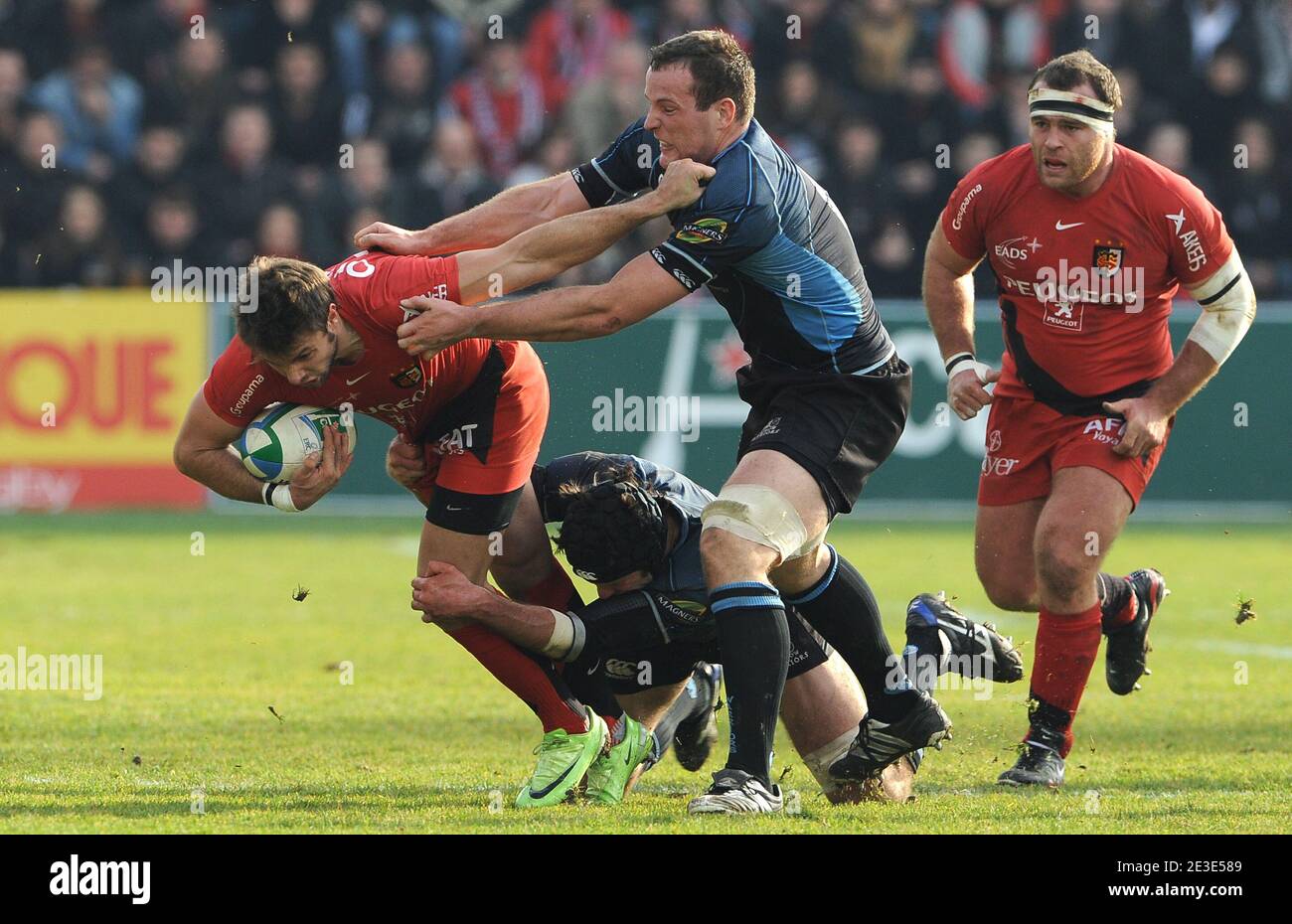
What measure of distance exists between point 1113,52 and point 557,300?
12.4 m

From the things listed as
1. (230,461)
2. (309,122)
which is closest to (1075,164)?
(230,461)

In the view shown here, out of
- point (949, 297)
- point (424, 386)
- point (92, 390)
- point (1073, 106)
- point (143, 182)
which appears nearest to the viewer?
point (424, 386)

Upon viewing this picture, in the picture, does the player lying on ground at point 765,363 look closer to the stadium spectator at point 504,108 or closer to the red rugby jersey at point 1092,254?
the red rugby jersey at point 1092,254

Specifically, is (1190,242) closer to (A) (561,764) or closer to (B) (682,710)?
(B) (682,710)

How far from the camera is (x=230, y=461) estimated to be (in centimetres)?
605

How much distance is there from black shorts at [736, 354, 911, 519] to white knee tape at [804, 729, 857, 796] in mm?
753

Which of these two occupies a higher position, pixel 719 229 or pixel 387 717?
pixel 719 229

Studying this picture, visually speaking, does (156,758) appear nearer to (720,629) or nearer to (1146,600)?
(720,629)

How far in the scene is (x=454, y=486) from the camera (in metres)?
6.32

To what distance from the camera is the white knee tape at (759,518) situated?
17.9 ft

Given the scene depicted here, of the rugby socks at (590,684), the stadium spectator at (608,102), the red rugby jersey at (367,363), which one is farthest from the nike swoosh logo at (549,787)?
the stadium spectator at (608,102)

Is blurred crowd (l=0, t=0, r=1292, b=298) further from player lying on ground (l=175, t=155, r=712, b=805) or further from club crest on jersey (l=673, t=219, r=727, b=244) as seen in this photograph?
club crest on jersey (l=673, t=219, r=727, b=244)

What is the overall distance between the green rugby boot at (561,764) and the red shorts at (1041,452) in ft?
6.09

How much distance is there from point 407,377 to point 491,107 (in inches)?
422
